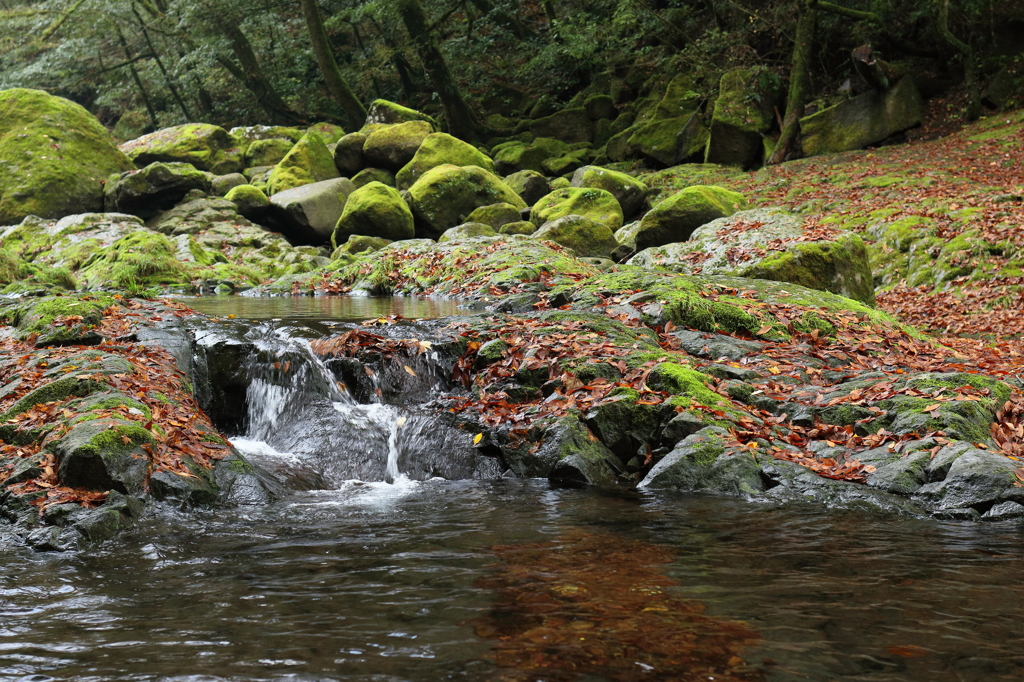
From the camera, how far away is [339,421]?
6.36 metres

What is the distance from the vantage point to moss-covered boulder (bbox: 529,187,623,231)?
52.0 ft

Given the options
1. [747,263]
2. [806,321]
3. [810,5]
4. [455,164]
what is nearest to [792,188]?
[810,5]

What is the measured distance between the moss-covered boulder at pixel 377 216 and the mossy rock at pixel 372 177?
3053 mm

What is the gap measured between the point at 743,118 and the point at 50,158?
58.3 ft

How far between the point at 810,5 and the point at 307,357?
54.6ft

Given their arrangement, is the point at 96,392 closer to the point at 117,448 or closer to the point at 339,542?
the point at 117,448

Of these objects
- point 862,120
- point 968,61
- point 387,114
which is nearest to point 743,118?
point 862,120

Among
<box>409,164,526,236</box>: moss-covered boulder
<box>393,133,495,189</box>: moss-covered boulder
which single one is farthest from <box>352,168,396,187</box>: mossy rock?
<box>409,164,526,236</box>: moss-covered boulder

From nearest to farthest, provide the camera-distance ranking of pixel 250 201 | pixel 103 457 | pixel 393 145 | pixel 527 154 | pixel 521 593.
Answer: pixel 521 593, pixel 103 457, pixel 250 201, pixel 393 145, pixel 527 154

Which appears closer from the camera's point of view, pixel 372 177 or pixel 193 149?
pixel 372 177

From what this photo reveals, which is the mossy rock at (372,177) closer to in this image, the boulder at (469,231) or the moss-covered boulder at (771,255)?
the boulder at (469,231)

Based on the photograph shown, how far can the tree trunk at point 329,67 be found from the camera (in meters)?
24.2

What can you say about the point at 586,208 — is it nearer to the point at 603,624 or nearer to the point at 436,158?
the point at 436,158

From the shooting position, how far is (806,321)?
26.2 ft
